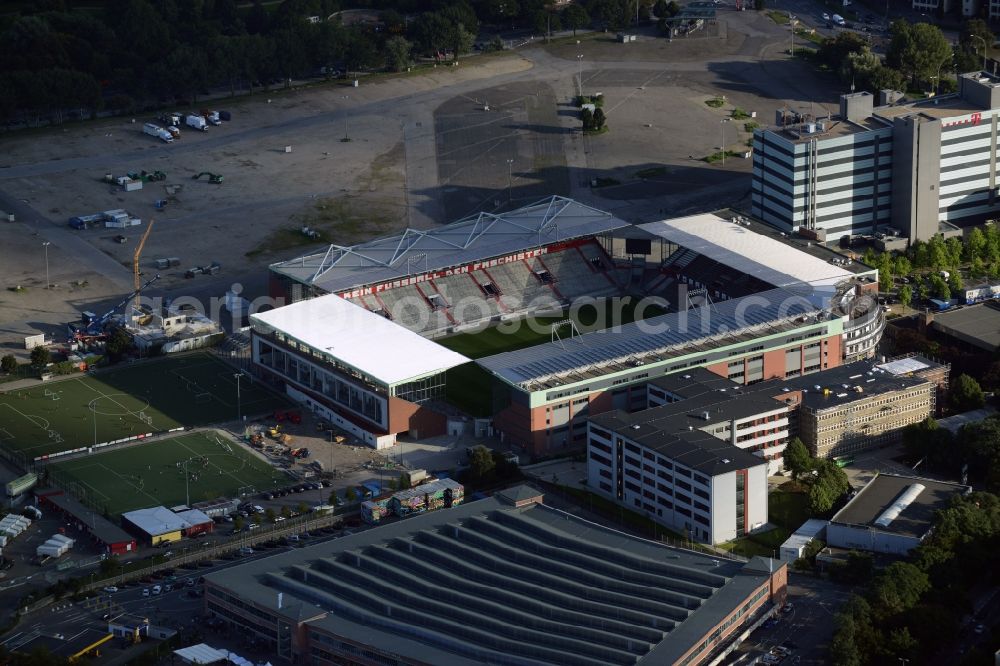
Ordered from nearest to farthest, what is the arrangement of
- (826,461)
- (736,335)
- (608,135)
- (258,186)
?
(826,461), (736,335), (258,186), (608,135)

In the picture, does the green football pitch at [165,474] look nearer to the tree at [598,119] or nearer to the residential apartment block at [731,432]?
the residential apartment block at [731,432]

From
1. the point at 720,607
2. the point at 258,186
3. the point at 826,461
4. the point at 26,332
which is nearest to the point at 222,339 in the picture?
the point at 26,332

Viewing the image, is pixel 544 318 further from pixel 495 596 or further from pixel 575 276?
pixel 495 596

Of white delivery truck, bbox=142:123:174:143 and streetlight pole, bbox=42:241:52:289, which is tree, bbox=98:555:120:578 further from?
white delivery truck, bbox=142:123:174:143

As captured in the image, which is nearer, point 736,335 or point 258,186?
point 736,335

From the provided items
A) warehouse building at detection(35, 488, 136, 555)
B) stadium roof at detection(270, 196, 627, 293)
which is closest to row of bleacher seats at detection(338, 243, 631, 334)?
stadium roof at detection(270, 196, 627, 293)

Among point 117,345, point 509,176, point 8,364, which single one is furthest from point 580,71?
point 8,364

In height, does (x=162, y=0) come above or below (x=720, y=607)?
above

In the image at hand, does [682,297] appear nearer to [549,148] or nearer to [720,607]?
[549,148]
